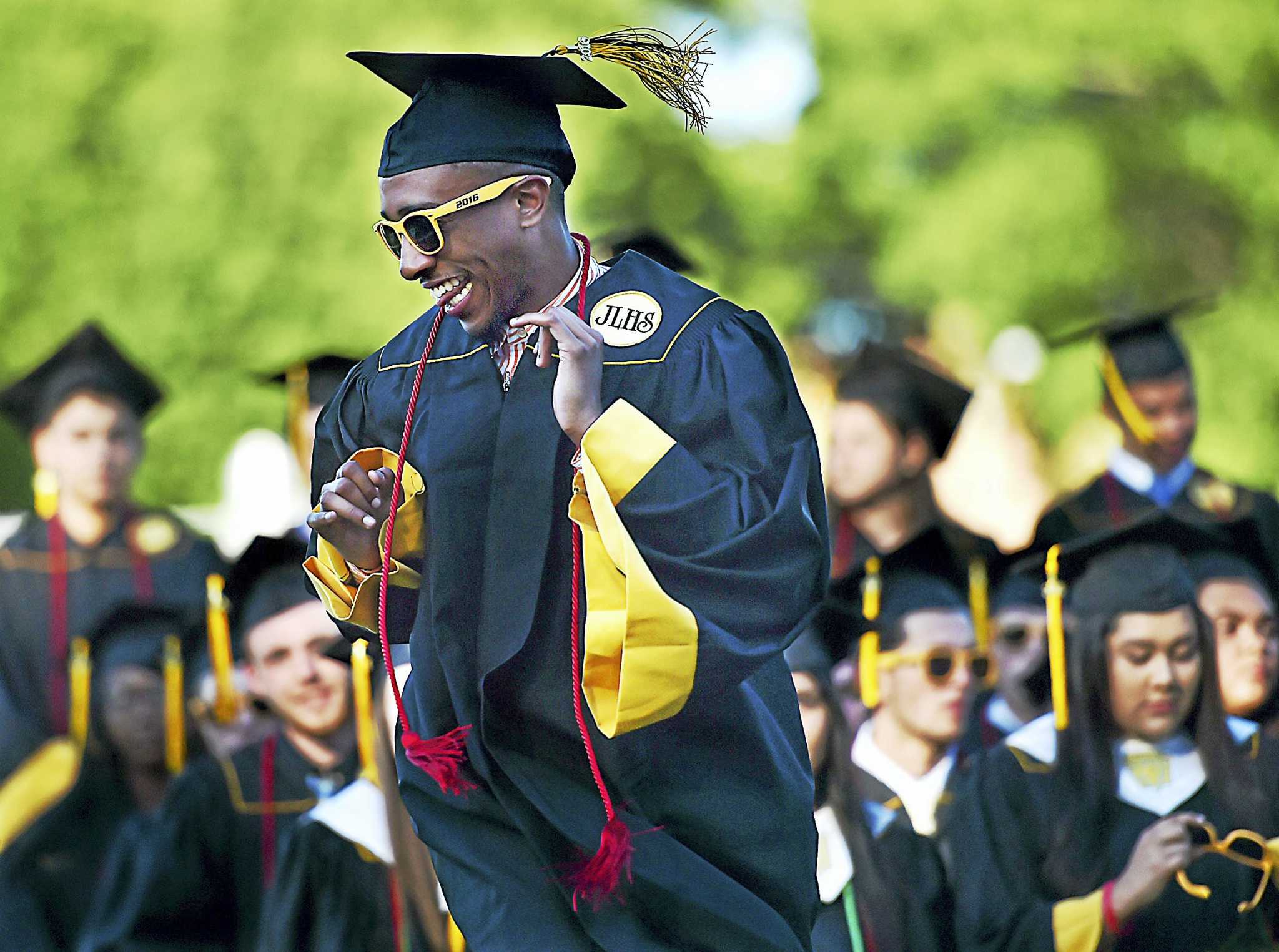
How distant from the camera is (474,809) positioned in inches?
161

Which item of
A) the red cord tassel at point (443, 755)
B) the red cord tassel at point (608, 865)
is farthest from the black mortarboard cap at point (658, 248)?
the red cord tassel at point (608, 865)

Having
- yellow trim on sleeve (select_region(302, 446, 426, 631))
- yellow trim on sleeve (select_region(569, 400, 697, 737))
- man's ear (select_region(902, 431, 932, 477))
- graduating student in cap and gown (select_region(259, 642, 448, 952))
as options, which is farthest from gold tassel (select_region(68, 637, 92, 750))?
yellow trim on sleeve (select_region(569, 400, 697, 737))

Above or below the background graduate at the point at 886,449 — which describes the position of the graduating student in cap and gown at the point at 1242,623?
below

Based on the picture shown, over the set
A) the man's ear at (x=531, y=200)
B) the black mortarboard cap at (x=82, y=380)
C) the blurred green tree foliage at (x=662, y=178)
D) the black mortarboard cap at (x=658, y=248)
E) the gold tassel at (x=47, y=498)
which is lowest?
the man's ear at (x=531, y=200)

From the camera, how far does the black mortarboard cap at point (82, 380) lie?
370 inches

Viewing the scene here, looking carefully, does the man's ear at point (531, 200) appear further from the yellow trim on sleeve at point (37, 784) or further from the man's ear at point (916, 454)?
the yellow trim on sleeve at point (37, 784)

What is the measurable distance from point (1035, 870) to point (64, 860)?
3711 mm

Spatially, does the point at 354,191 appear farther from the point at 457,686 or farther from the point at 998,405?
the point at 457,686

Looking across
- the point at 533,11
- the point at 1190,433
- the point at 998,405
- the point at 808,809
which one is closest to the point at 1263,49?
the point at 998,405

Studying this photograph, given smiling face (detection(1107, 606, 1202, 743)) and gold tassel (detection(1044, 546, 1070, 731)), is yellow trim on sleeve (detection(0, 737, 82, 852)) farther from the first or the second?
smiling face (detection(1107, 606, 1202, 743))

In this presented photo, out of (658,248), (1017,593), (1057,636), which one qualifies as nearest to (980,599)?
(1017,593)

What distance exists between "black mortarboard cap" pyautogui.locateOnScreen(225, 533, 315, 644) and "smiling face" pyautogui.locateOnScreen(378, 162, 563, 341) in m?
4.22

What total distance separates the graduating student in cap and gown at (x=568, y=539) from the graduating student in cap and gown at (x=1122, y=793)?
10.3 ft

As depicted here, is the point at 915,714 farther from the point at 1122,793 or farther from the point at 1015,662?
the point at 1122,793
